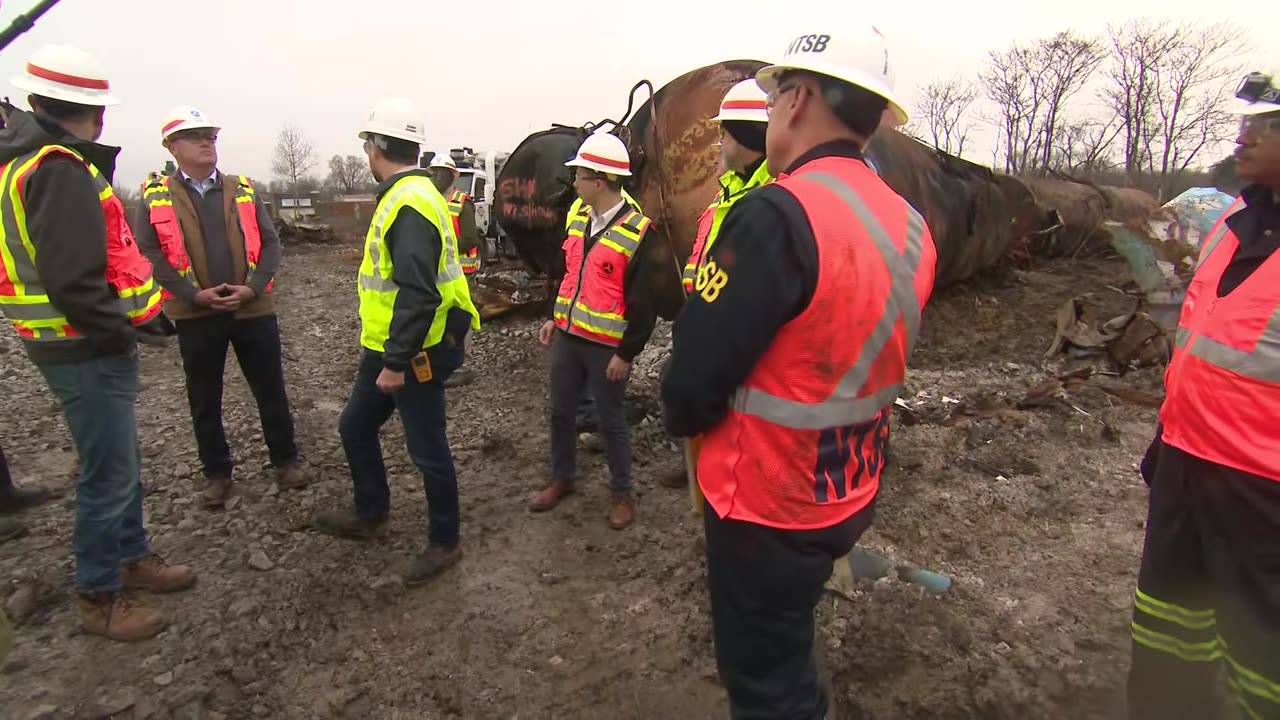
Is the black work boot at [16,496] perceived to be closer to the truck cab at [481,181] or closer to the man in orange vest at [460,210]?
the man in orange vest at [460,210]

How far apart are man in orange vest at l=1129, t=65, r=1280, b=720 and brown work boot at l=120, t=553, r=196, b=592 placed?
3.62m

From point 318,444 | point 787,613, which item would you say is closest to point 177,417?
point 318,444

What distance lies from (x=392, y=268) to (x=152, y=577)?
5.65 ft

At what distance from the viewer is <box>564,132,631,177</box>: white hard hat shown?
3.39 m

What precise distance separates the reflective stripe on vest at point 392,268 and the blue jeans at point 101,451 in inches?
35.7

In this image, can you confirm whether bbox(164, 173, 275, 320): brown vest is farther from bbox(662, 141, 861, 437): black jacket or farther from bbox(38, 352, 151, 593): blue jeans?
bbox(662, 141, 861, 437): black jacket

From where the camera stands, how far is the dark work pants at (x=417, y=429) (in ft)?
9.80

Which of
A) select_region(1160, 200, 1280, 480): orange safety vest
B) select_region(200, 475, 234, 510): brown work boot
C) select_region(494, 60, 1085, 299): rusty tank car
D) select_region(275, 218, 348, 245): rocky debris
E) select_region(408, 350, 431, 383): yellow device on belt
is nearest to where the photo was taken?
select_region(1160, 200, 1280, 480): orange safety vest

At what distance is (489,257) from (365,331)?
11.6 m

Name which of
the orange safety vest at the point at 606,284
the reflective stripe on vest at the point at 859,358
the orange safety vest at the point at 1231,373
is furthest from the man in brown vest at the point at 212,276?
the orange safety vest at the point at 1231,373

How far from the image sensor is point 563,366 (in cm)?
365

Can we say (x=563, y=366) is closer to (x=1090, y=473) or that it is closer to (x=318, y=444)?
(x=318, y=444)

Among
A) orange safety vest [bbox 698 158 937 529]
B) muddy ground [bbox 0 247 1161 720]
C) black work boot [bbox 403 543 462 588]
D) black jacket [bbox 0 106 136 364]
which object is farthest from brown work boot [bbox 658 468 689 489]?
black jacket [bbox 0 106 136 364]

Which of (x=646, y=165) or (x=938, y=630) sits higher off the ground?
(x=646, y=165)
